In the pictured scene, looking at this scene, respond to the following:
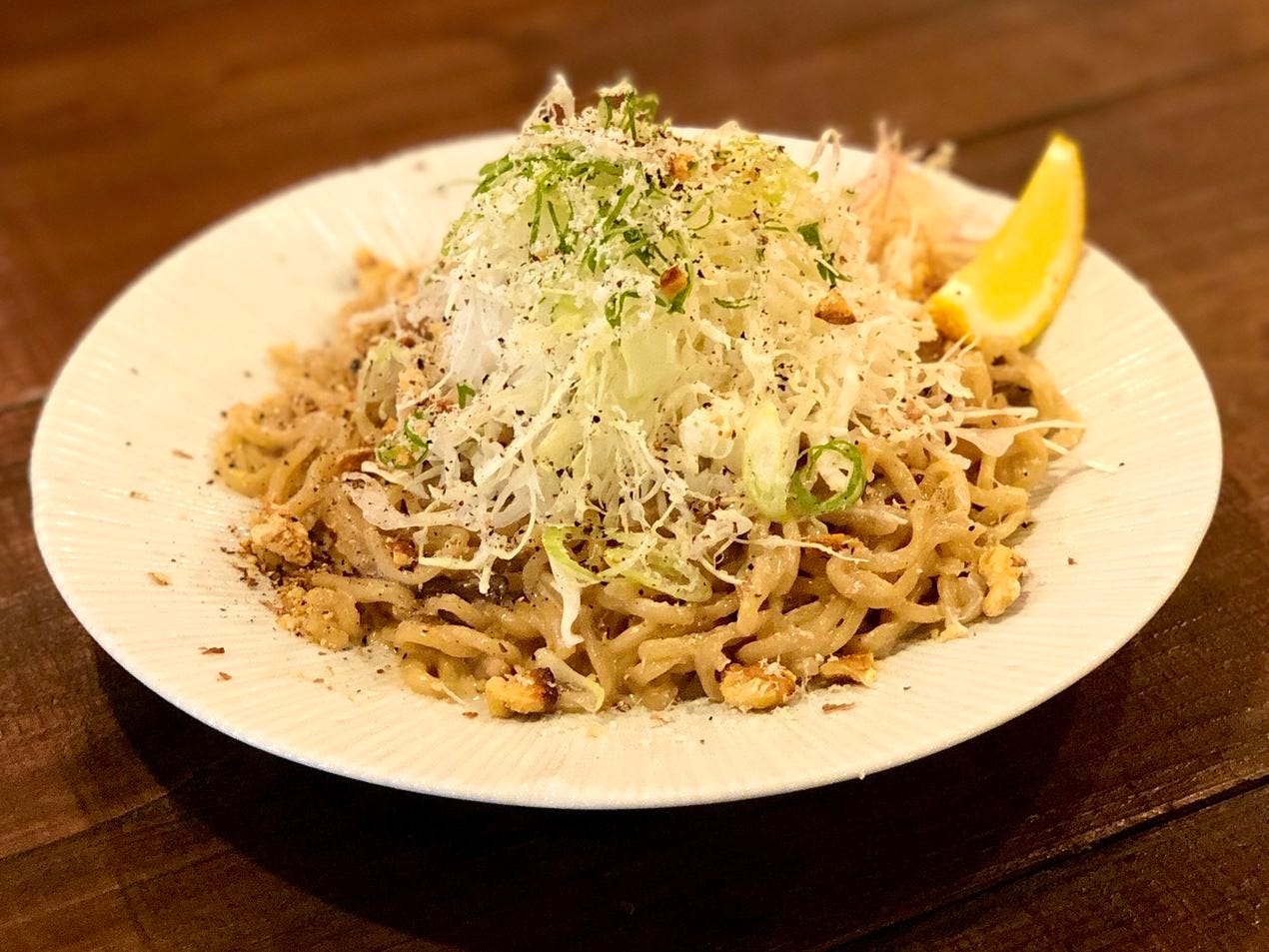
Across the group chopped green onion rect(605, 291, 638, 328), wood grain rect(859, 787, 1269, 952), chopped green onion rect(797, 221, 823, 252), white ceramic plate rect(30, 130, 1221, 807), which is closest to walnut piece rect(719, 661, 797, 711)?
white ceramic plate rect(30, 130, 1221, 807)

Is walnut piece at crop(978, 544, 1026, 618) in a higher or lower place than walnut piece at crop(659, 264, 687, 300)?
lower

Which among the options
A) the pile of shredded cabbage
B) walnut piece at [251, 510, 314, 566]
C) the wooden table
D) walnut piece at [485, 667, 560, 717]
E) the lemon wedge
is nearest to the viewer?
the wooden table

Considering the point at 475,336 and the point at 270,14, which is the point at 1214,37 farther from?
the point at 270,14

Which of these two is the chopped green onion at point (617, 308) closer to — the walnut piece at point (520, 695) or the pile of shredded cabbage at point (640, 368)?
the pile of shredded cabbage at point (640, 368)

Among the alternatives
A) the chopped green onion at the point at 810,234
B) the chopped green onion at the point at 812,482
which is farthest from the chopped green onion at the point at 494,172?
the chopped green onion at the point at 812,482

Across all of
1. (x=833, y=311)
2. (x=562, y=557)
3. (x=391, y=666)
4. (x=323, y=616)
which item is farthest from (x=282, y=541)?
(x=833, y=311)

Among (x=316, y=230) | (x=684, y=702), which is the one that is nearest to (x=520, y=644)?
(x=684, y=702)

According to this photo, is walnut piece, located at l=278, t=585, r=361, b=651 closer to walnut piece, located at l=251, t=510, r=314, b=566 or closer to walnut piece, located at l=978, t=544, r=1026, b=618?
walnut piece, located at l=251, t=510, r=314, b=566
